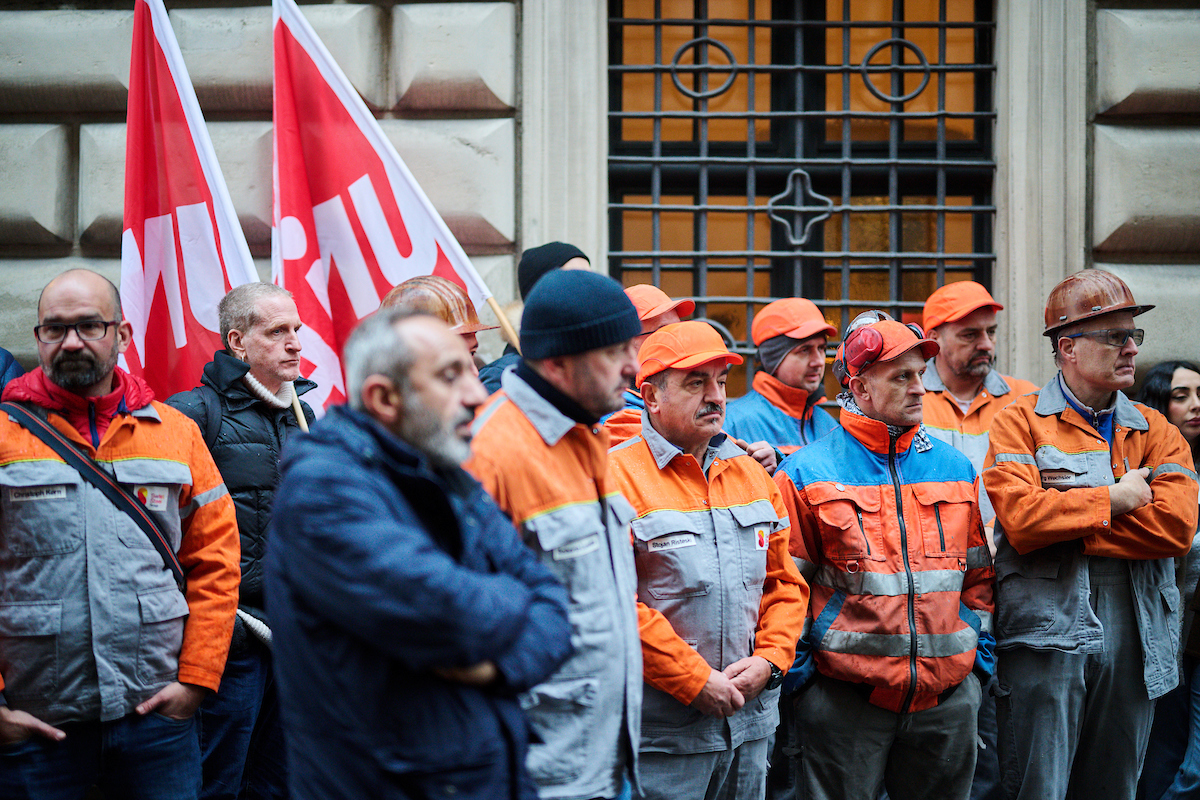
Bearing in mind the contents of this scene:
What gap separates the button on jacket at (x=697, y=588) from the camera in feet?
9.11

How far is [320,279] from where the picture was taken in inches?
172

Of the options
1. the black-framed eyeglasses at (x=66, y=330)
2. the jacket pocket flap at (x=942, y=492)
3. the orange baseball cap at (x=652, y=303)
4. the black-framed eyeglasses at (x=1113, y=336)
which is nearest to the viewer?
the black-framed eyeglasses at (x=66, y=330)

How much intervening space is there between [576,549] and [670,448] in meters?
0.88

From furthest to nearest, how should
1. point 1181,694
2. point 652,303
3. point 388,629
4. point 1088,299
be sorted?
point 1181,694 < point 652,303 < point 1088,299 < point 388,629

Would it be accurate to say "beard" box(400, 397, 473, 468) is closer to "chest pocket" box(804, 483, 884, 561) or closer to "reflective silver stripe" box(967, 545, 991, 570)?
"chest pocket" box(804, 483, 884, 561)

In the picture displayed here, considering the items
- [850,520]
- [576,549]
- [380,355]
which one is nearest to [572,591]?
[576,549]

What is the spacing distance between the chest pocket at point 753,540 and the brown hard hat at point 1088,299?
1633 millimetres

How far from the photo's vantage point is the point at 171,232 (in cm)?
418

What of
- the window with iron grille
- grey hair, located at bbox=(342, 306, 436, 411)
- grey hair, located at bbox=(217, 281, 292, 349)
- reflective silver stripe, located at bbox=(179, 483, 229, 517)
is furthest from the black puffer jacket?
the window with iron grille

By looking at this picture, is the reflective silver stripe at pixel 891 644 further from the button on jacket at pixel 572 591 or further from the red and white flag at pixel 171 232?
the red and white flag at pixel 171 232

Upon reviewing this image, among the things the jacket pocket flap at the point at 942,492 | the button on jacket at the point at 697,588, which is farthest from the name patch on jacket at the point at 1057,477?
the button on jacket at the point at 697,588

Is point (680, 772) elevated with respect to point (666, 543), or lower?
lower

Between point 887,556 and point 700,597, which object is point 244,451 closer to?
point 700,597

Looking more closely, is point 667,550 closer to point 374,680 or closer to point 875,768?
point 875,768
